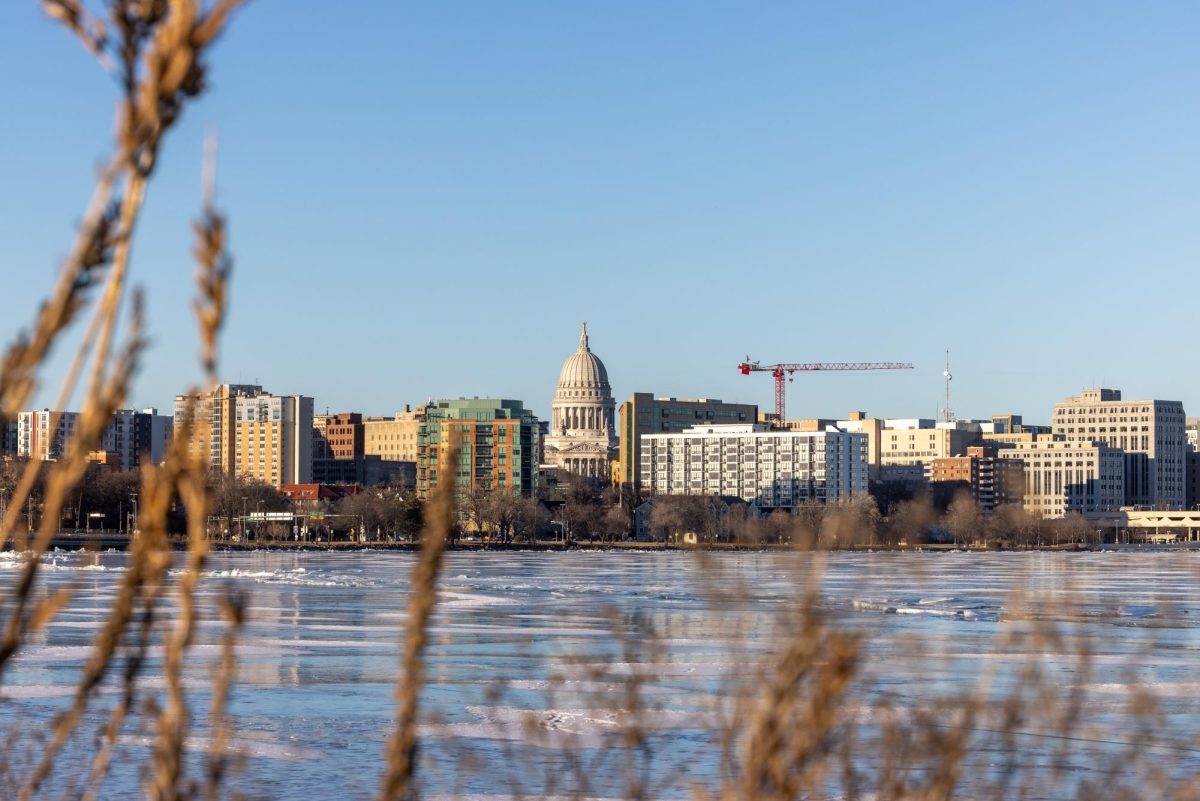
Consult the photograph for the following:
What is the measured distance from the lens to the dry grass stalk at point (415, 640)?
11.1ft

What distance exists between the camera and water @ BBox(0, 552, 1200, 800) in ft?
28.2

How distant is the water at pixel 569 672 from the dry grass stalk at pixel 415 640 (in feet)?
2.32

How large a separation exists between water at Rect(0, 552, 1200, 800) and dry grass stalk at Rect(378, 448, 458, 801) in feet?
2.32

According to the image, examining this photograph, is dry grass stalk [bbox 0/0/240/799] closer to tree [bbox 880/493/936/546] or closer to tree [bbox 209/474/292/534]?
tree [bbox 880/493/936/546]

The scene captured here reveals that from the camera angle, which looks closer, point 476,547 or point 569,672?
point 569,672

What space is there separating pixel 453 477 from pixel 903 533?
4.33 meters

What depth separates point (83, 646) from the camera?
3306 centimetres

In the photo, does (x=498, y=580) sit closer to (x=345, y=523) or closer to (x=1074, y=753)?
(x=1074, y=753)

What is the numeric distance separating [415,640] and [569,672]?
24846 millimetres

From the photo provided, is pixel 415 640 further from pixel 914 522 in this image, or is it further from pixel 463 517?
pixel 463 517

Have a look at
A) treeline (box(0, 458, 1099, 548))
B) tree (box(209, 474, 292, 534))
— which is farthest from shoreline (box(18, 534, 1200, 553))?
tree (box(209, 474, 292, 534))

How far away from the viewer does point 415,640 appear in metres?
3.52

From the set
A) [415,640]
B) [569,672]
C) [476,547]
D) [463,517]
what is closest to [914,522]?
[415,640]

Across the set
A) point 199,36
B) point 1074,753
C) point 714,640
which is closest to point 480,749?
point 1074,753
